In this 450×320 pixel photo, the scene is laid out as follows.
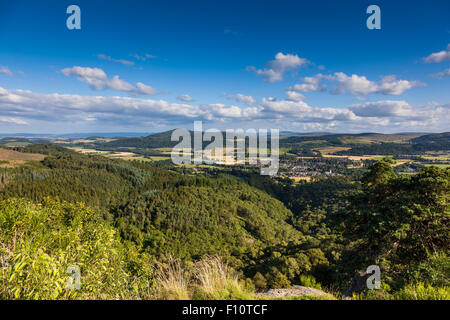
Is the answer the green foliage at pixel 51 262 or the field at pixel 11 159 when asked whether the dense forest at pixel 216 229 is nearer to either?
the green foliage at pixel 51 262

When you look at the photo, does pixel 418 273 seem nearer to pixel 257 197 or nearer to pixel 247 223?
pixel 247 223

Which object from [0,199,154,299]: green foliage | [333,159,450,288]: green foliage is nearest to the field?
[0,199,154,299]: green foliage

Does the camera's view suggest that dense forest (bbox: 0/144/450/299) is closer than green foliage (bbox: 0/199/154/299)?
No

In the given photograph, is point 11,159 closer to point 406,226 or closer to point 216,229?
point 216,229

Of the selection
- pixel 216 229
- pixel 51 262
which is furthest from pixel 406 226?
pixel 216 229

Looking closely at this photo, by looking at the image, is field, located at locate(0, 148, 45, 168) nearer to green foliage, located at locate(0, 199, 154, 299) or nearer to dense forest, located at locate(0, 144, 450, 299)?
dense forest, located at locate(0, 144, 450, 299)

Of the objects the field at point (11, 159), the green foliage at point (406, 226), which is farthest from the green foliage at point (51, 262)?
the field at point (11, 159)
